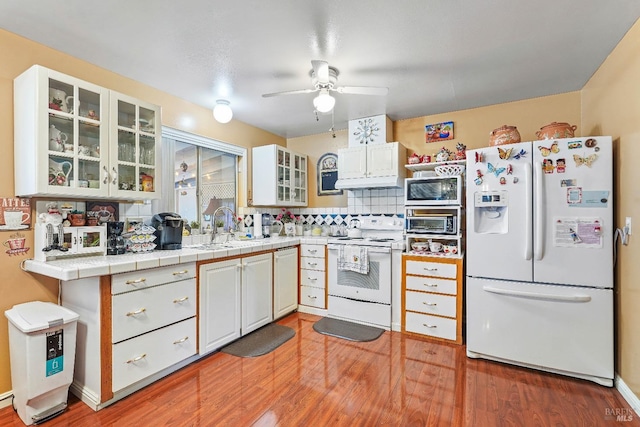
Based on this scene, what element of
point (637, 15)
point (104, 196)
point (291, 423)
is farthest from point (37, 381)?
point (637, 15)

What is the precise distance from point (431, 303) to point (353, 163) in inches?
69.8

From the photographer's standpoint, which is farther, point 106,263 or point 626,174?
point 626,174

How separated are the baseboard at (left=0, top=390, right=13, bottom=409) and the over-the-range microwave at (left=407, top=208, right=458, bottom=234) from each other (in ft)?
10.6

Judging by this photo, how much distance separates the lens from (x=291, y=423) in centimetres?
173

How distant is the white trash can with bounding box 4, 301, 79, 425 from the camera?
5.50 feet

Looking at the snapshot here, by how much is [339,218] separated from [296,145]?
132 centimetres

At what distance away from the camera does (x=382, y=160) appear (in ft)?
11.4

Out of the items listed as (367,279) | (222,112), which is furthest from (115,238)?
(367,279)

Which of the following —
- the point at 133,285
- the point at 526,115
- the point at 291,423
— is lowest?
the point at 291,423

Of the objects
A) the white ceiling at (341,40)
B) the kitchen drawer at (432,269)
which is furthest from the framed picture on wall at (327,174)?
the kitchen drawer at (432,269)

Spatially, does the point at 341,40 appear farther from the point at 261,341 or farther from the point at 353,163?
the point at 261,341

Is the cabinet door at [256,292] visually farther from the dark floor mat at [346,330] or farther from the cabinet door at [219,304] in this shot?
the dark floor mat at [346,330]

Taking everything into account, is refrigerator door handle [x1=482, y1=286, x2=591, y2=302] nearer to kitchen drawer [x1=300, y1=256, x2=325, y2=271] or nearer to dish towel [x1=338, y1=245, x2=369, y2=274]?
dish towel [x1=338, y1=245, x2=369, y2=274]

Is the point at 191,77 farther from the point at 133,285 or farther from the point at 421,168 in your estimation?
the point at 421,168
